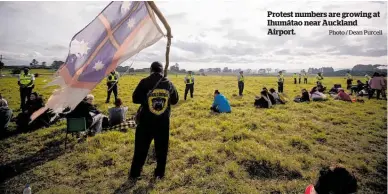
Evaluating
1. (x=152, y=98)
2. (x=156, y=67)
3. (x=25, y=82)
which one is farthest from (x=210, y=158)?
(x=25, y=82)

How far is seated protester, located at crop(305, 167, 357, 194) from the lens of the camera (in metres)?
2.97

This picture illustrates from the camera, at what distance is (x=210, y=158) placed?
24.4 ft

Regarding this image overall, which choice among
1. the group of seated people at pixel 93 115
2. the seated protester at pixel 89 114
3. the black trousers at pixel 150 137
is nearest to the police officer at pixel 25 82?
the group of seated people at pixel 93 115

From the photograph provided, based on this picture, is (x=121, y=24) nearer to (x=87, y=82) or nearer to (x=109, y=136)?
(x=87, y=82)

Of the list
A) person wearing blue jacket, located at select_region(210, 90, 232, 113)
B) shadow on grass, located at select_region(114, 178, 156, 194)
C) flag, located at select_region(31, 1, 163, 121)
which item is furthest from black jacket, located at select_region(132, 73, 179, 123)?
person wearing blue jacket, located at select_region(210, 90, 232, 113)

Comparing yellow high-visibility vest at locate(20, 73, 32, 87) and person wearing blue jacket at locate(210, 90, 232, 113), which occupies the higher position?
yellow high-visibility vest at locate(20, 73, 32, 87)

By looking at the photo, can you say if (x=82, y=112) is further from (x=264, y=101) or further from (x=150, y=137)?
(x=264, y=101)

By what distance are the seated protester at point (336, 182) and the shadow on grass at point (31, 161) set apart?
6655 mm

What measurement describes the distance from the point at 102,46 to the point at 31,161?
5.23 metres

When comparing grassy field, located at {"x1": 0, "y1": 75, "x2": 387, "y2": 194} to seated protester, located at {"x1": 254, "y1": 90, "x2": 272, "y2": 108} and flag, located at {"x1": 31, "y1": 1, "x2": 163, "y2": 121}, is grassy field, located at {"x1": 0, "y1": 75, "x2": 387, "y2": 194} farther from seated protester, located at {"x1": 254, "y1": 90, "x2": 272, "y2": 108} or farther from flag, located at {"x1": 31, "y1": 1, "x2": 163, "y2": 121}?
seated protester, located at {"x1": 254, "y1": 90, "x2": 272, "y2": 108}

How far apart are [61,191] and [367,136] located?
11.4m

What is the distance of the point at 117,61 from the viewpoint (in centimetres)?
412

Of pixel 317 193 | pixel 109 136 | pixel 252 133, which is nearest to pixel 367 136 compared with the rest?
pixel 252 133

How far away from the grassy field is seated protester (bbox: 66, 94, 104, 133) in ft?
2.25
